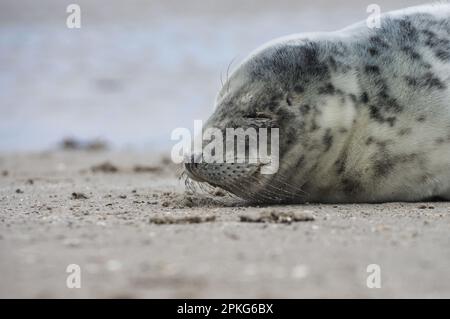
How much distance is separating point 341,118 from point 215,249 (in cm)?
159

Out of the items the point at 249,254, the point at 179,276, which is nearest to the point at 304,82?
the point at 249,254

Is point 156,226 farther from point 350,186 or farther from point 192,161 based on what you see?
point 350,186

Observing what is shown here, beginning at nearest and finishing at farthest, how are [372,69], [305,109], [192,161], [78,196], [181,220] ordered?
[181,220] → [192,161] → [305,109] → [372,69] → [78,196]

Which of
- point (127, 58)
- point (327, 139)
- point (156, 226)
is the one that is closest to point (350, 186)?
point (327, 139)

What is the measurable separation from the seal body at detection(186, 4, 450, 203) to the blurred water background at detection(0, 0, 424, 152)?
470cm

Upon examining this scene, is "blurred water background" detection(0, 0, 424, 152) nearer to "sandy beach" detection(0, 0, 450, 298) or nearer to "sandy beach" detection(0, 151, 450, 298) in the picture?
"sandy beach" detection(0, 0, 450, 298)

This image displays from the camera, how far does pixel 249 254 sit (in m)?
3.21

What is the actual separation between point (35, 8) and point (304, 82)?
1806cm

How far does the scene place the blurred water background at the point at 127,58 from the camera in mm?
11805

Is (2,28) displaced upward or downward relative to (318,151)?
upward

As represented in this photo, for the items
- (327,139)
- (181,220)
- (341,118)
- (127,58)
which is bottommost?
(181,220)

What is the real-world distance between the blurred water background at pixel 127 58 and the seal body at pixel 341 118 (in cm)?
470

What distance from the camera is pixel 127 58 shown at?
15578mm
